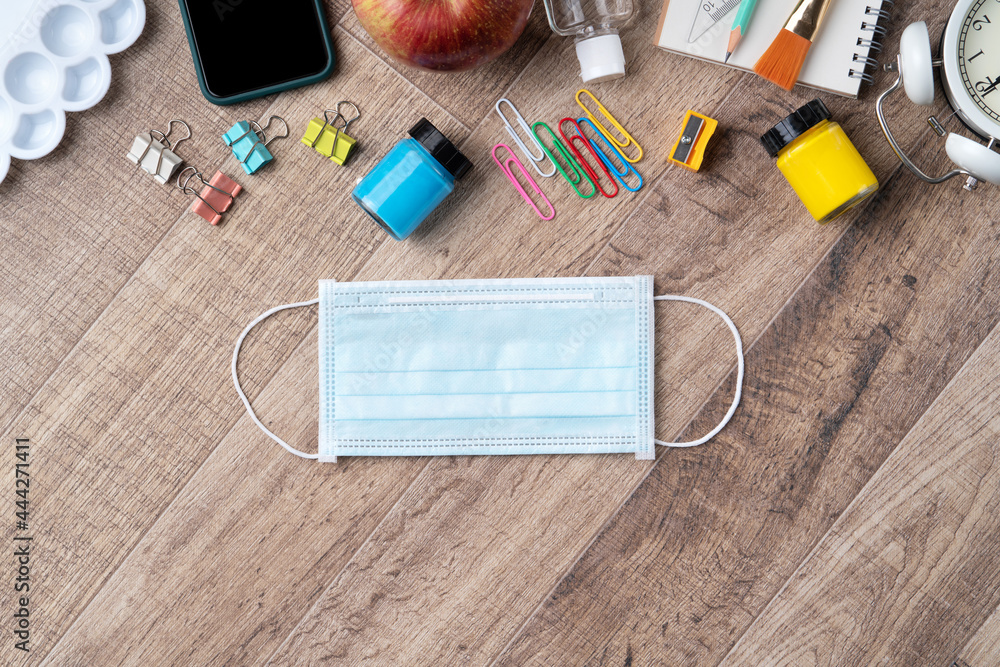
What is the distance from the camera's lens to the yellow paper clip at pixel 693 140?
718 millimetres

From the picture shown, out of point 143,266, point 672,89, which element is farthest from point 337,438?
point 672,89

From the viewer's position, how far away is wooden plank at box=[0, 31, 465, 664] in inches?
29.6

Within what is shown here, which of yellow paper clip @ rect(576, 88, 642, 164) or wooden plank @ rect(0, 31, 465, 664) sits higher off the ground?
yellow paper clip @ rect(576, 88, 642, 164)

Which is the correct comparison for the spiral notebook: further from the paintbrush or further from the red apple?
the red apple

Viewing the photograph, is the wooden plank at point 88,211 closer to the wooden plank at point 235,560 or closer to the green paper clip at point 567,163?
the wooden plank at point 235,560

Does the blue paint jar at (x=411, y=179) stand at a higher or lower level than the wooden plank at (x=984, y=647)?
higher

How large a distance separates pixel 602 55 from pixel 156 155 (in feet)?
1.90

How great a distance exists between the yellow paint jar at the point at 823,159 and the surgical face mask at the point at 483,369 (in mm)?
186

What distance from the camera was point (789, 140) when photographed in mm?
690

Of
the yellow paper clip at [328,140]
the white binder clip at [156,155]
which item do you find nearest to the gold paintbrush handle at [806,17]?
the yellow paper clip at [328,140]

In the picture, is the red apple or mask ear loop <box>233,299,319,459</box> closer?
the red apple

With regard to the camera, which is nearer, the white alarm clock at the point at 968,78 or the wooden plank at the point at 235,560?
the white alarm clock at the point at 968,78

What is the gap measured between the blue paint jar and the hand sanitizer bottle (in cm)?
20

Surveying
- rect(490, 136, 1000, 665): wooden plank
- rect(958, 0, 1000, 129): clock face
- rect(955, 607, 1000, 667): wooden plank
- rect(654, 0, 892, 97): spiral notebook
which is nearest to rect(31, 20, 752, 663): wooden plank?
rect(490, 136, 1000, 665): wooden plank
